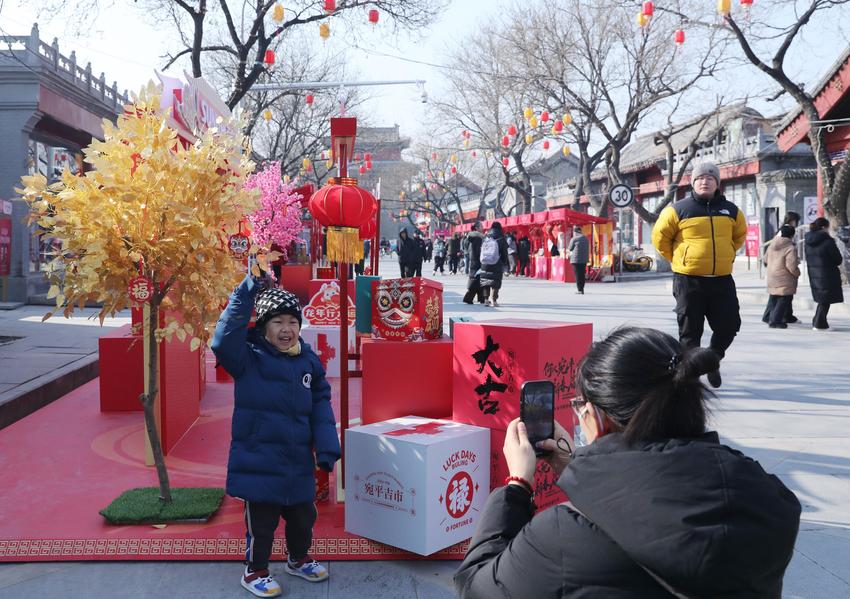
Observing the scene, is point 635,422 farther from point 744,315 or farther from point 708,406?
point 744,315

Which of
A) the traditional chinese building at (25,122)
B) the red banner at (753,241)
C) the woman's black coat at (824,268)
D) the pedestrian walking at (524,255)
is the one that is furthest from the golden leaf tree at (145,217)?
the pedestrian walking at (524,255)

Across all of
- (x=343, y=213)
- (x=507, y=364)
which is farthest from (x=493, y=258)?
(x=507, y=364)

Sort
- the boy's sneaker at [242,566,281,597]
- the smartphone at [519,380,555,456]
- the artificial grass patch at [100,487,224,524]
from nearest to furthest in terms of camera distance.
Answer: the smartphone at [519,380,555,456] → the boy's sneaker at [242,566,281,597] → the artificial grass patch at [100,487,224,524]

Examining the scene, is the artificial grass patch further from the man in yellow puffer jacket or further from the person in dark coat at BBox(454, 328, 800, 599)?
the man in yellow puffer jacket

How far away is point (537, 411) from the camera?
195cm

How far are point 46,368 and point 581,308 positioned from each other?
10144 mm

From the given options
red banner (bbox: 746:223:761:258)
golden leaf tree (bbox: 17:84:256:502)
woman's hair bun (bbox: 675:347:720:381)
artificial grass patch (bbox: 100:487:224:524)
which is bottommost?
artificial grass patch (bbox: 100:487:224:524)

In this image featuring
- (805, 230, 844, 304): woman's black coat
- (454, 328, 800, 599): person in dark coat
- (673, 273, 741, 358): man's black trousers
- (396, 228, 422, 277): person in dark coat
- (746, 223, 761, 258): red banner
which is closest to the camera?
(454, 328, 800, 599): person in dark coat

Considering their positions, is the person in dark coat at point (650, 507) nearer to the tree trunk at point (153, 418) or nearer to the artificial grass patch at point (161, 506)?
the artificial grass patch at point (161, 506)

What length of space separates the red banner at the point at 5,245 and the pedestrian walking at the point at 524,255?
1937cm

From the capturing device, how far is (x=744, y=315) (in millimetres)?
13352

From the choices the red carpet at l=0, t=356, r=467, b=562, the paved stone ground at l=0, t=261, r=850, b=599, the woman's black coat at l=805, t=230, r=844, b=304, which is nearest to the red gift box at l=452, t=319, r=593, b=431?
the paved stone ground at l=0, t=261, r=850, b=599

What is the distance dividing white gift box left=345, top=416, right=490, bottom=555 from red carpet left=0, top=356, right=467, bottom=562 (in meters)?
0.12

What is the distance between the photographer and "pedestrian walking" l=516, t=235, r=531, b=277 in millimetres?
30673
